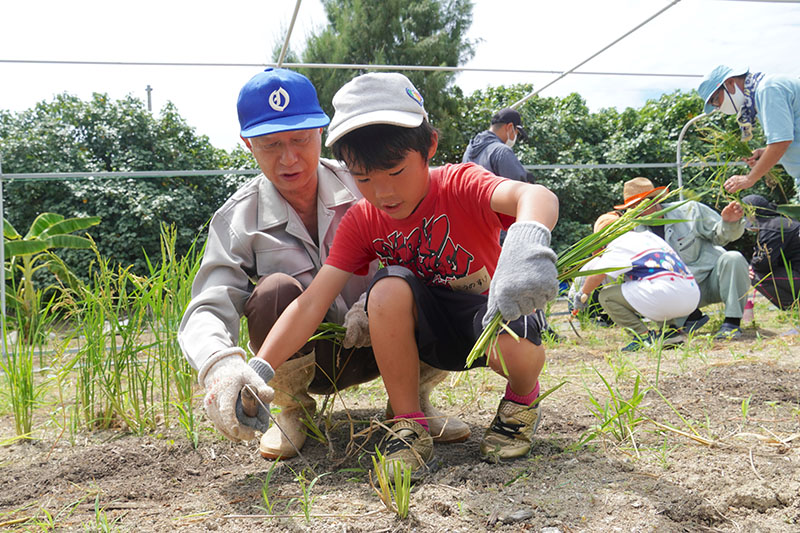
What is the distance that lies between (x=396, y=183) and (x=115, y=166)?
9.02 meters

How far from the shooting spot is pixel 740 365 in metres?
2.29

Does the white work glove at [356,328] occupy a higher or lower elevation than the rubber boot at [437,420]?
higher

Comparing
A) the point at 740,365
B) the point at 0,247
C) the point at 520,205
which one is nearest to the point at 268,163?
the point at 520,205

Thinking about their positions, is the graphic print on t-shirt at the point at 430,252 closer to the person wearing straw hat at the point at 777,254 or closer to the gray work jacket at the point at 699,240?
the gray work jacket at the point at 699,240

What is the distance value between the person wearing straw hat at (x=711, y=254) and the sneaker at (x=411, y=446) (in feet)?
8.67

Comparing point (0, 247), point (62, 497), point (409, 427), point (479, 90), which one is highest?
point (479, 90)

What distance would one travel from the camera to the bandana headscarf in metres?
3.14

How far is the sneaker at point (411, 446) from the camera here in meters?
1.40

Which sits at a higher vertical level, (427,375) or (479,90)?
(479,90)

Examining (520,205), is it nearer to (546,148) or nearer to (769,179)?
(769,179)

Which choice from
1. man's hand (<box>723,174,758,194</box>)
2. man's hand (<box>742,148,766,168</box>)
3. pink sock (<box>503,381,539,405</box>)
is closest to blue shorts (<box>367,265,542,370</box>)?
pink sock (<box>503,381,539,405</box>)

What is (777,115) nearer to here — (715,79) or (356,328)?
(715,79)

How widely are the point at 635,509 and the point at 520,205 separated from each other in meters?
0.65

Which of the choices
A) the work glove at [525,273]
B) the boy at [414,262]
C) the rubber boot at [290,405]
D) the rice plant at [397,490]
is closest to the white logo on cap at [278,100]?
the boy at [414,262]
